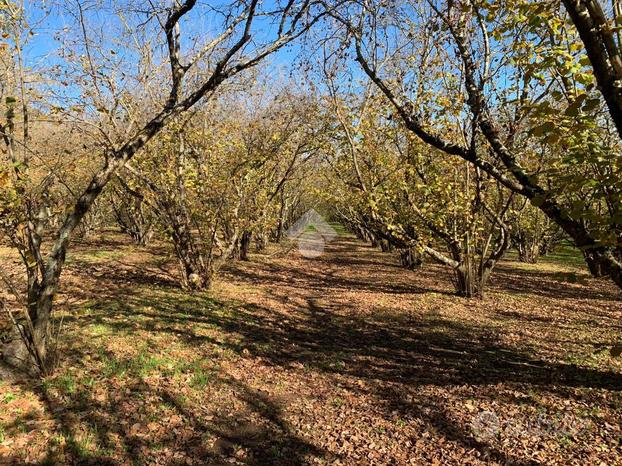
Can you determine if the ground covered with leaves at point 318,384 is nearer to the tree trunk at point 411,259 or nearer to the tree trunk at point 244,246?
the tree trunk at point 411,259

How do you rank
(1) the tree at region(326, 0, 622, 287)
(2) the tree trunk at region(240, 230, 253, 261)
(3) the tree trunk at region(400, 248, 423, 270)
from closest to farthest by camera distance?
1. (1) the tree at region(326, 0, 622, 287)
2. (3) the tree trunk at region(400, 248, 423, 270)
3. (2) the tree trunk at region(240, 230, 253, 261)

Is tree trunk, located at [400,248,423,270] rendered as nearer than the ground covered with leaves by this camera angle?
No

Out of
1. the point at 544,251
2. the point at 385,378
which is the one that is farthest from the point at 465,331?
the point at 544,251

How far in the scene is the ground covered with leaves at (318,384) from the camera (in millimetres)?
4332

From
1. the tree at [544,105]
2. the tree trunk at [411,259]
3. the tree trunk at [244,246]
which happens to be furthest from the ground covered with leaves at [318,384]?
the tree trunk at [244,246]

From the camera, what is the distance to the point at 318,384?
20.0ft

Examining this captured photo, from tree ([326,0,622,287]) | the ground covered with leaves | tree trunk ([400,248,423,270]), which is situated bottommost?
the ground covered with leaves

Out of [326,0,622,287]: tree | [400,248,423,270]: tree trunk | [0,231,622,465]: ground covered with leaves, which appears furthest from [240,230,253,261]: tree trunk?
[326,0,622,287]: tree

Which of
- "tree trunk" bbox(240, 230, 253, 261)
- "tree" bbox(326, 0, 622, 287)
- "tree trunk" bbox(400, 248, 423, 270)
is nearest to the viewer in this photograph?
"tree" bbox(326, 0, 622, 287)

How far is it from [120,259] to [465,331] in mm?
14096

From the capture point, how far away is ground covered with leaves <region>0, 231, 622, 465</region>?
4332mm

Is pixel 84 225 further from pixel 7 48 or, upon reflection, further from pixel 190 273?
pixel 7 48

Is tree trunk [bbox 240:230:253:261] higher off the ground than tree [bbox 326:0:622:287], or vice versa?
tree [bbox 326:0:622:287]

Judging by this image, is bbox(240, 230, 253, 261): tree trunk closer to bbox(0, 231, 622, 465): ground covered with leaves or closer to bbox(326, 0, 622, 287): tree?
bbox(0, 231, 622, 465): ground covered with leaves
